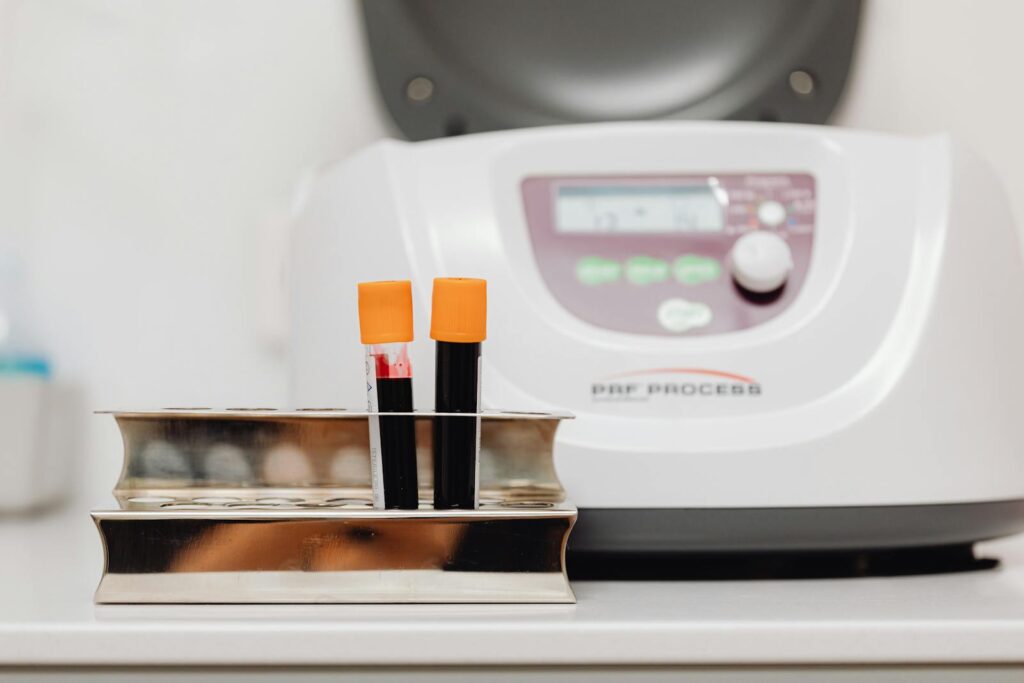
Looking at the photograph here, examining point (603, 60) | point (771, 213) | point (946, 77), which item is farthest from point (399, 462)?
point (946, 77)

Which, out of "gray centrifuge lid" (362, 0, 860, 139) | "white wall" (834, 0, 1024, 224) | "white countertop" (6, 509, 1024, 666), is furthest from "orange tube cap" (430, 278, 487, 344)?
"white wall" (834, 0, 1024, 224)

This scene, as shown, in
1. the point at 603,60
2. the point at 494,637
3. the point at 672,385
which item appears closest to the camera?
the point at 494,637

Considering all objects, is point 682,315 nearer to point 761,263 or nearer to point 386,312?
point 761,263

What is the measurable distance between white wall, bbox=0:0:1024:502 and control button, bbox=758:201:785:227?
0.35 m

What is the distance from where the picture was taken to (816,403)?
0.47 m

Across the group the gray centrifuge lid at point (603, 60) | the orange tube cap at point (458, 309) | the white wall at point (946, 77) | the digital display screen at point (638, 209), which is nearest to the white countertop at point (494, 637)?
the orange tube cap at point (458, 309)

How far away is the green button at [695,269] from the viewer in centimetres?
52

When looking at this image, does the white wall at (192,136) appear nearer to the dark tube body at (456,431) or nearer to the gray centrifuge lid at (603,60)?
the gray centrifuge lid at (603,60)

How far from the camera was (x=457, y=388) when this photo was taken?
0.41 metres

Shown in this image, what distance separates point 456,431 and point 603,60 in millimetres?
474

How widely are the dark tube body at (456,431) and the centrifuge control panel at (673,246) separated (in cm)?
12

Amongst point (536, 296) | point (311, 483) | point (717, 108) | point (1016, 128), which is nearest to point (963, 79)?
point (1016, 128)

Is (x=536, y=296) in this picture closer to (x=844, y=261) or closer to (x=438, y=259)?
(x=438, y=259)

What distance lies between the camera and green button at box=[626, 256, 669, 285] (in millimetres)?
522
